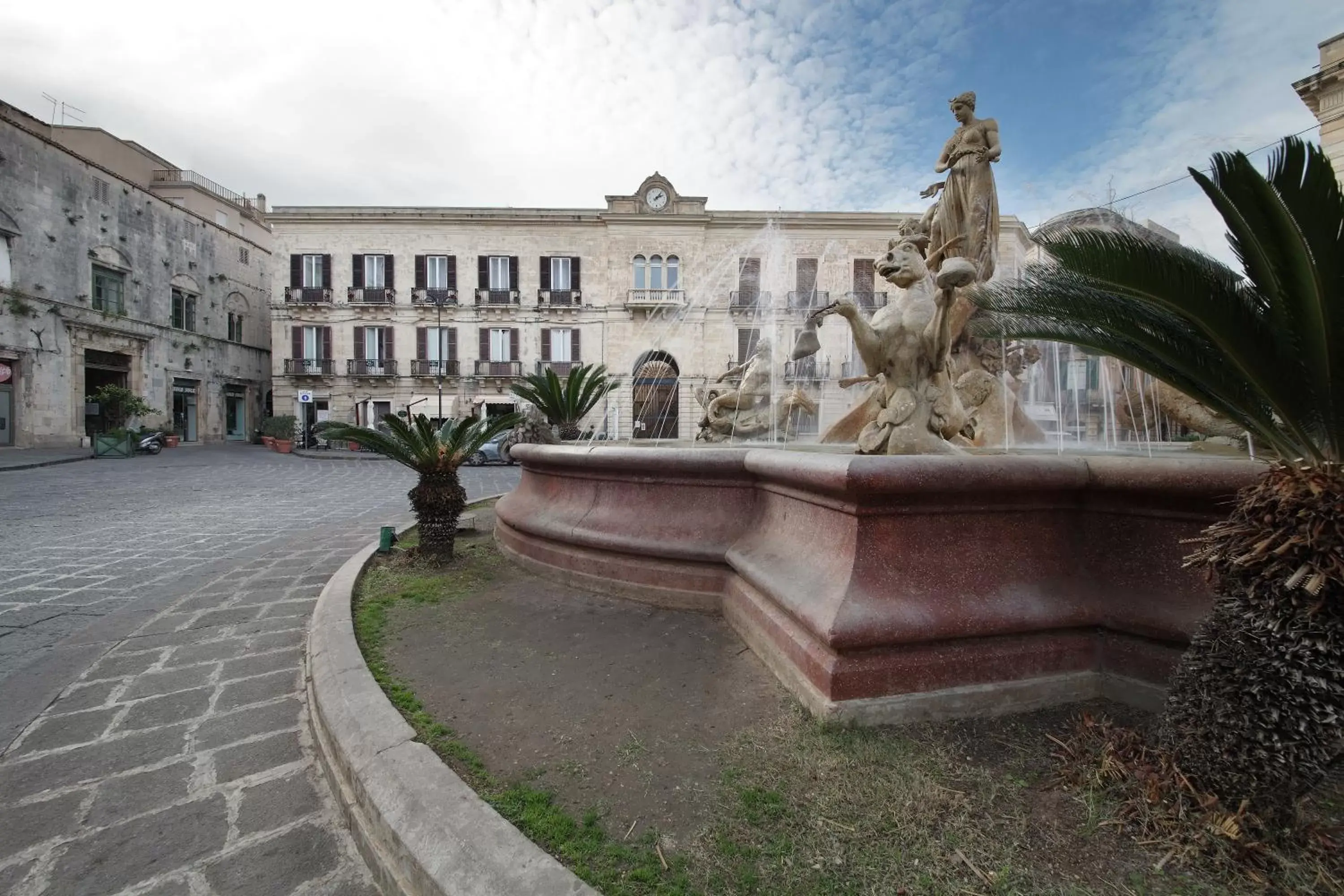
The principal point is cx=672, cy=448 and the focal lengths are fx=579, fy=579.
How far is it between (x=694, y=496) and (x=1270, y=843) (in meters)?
2.78

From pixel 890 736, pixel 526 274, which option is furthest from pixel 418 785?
pixel 526 274

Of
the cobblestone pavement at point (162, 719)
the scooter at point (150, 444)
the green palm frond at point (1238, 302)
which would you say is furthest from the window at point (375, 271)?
the green palm frond at point (1238, 302)

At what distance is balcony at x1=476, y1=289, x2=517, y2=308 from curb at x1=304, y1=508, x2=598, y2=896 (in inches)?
1102

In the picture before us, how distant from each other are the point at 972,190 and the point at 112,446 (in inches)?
958

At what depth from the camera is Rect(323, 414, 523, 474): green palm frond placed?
4.77 meters

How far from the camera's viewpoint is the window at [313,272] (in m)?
28.3

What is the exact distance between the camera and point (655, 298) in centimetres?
2727

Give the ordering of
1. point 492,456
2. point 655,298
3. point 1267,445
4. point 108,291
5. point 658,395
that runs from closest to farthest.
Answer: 1. point 1267,445
2. point 492,456
3. point 108,291
4. point 655,298
5. point 658,395

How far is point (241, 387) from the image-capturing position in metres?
30.1

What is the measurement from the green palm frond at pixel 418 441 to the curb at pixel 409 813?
2428 mm

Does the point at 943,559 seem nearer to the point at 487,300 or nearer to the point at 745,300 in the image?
the point at 745,300

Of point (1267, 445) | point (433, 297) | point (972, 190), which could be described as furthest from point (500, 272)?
point (1267, 445)

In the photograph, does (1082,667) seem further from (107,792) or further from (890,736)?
(107,792)

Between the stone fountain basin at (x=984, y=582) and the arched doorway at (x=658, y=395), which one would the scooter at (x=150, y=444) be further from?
the stone fountain basin at (x=984, y=582)
